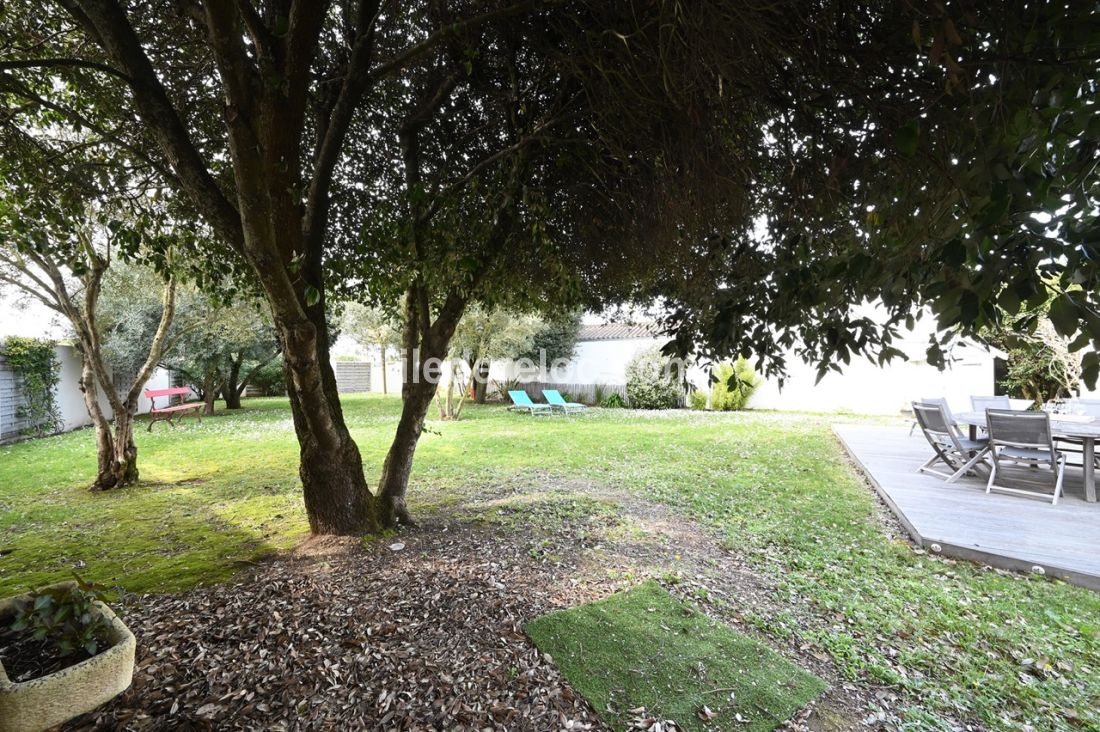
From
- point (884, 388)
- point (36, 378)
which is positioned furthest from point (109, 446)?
point (884, 388)

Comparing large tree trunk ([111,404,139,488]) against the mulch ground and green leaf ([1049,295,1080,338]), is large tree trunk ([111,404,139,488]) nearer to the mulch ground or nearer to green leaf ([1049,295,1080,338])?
the mulch ground

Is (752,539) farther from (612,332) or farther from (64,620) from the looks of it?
(612,332)

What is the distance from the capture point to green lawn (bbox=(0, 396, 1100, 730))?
267 cm

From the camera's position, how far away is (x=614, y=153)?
309cm

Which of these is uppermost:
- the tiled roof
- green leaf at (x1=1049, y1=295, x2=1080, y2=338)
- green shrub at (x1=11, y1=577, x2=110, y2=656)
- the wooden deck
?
the tiled roof

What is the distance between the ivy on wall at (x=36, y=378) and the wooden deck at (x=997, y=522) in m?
16.3

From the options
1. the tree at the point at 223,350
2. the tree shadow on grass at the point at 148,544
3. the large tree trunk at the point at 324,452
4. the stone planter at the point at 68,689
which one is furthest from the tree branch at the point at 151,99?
the tree at the point at 223,350

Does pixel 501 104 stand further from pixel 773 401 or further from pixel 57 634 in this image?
pixel 773 401

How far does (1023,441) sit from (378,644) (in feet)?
24.2

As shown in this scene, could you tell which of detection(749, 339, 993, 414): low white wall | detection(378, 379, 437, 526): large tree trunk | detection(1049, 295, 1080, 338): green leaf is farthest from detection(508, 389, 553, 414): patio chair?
detection(1049, 295, 1080, 338): green leaf

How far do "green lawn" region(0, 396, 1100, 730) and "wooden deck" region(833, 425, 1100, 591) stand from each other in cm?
23

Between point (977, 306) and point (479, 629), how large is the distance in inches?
110

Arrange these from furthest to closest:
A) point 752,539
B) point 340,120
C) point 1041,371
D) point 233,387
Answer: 1. point 233,387
2. point 1041,371
3. point 752,539
4. point 340,120

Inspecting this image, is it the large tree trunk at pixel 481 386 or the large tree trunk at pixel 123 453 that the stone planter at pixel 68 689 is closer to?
the large tree trunk at pixel 123 453
